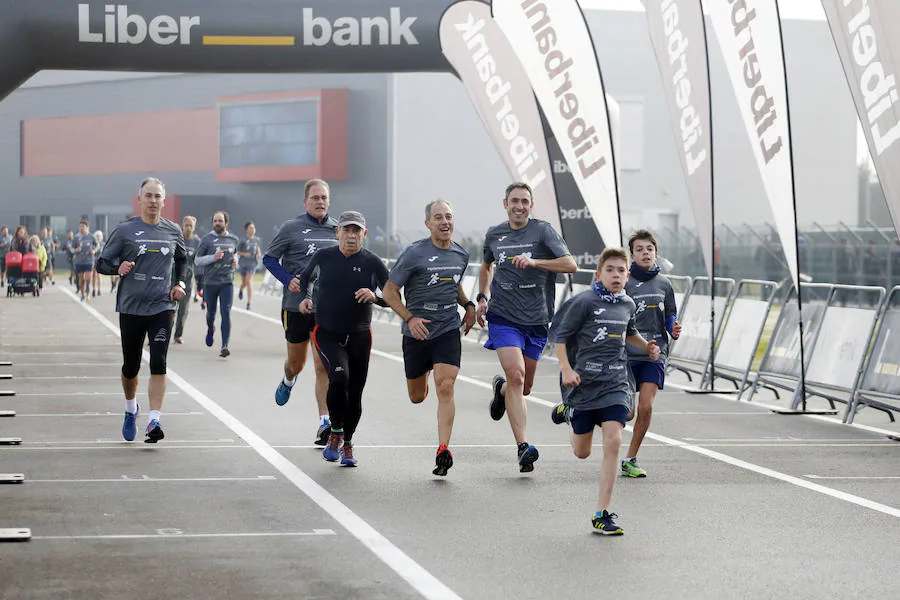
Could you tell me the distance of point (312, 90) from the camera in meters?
61.2

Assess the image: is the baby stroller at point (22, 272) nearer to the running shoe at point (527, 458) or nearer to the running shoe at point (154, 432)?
the running shoe at point (154, 432)

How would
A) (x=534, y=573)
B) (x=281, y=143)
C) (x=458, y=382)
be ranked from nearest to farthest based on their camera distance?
(x=534, y=573) → (x=458, y=382) → (x=281, y=143)

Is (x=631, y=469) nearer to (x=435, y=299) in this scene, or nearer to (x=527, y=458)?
(x=527, y=458)

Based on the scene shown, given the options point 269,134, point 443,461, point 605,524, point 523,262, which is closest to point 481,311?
point 523,262

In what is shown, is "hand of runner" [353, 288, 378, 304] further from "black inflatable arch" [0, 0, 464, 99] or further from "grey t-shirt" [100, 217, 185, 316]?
"black inflatable arch" [0, 0, 464, 99]

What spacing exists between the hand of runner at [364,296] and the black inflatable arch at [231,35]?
28.3 ft

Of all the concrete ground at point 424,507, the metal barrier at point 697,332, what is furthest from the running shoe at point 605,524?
the metal barrier at point 697,332

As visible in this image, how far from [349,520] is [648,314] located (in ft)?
10.1

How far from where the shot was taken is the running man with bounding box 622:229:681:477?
1020 cm

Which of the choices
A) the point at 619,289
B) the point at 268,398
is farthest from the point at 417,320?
the point at 268,398

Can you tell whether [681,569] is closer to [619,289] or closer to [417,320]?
[619,289]

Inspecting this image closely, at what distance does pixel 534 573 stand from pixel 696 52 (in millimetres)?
9772

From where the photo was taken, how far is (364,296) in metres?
10.2

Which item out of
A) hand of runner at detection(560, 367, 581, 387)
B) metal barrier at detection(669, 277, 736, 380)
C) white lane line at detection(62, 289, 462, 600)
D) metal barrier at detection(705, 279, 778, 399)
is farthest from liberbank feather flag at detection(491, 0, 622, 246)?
hand of runner at detection(560, 367, 581, 387)
